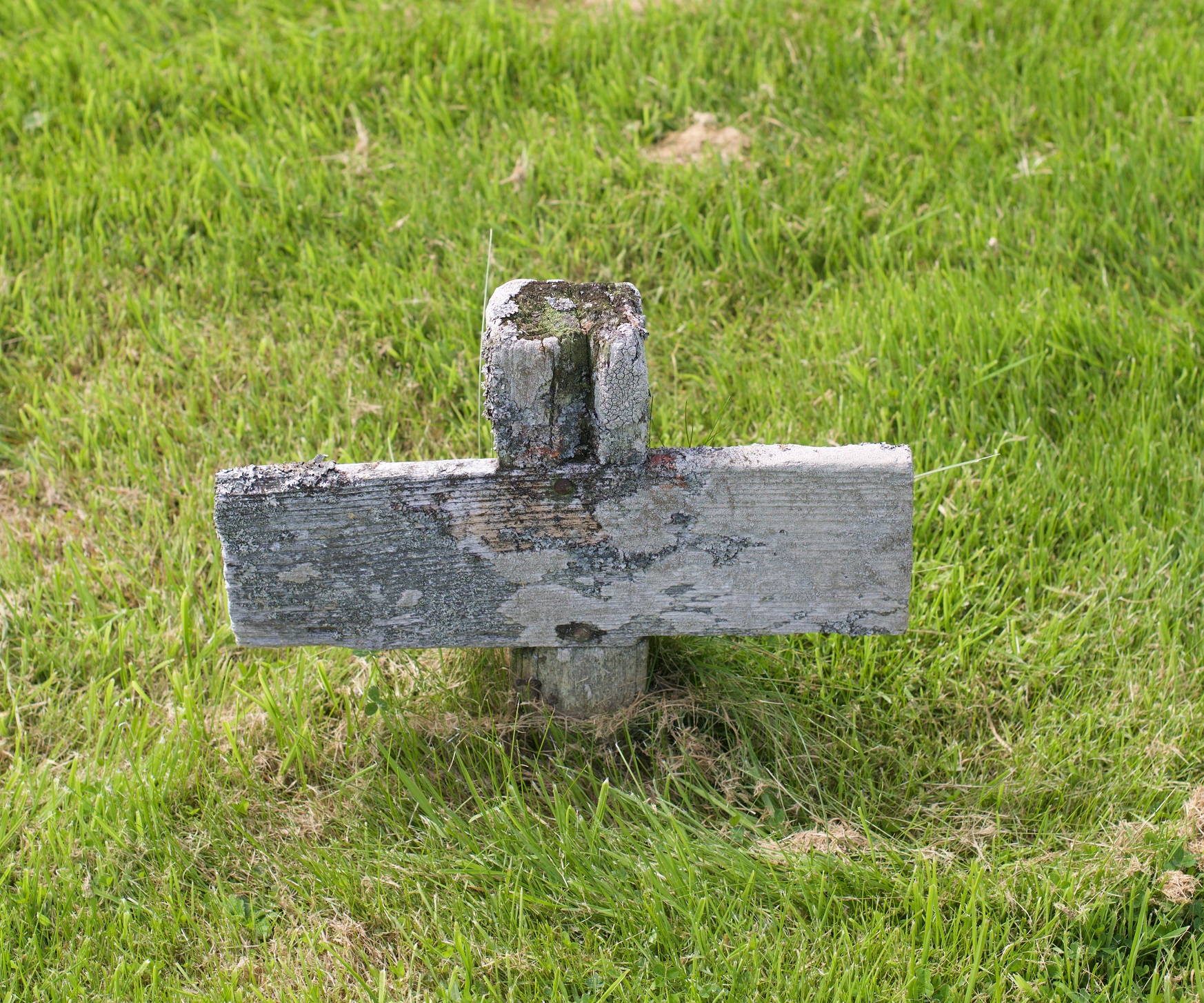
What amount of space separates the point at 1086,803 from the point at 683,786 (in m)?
0.90

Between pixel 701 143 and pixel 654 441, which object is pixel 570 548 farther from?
pixel 701 143

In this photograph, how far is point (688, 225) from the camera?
3.67 metres

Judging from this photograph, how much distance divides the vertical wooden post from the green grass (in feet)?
2.52

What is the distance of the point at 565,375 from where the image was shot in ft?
6.59

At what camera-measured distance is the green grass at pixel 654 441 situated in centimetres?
222

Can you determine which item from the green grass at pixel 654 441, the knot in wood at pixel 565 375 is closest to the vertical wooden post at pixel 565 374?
the knot in wood at pixel 565 375

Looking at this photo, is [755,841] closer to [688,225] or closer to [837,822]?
[837,822]

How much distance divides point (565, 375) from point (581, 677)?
2.54 feet

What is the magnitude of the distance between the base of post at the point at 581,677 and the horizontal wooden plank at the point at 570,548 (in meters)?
0.11

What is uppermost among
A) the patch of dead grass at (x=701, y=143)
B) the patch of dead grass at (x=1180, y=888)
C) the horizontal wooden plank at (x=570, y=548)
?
the patch of dead grass at (x=701, y=143)

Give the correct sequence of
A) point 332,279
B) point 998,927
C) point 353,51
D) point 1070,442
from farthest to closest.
→ point 353,51
point 332,279
point 1070,442
point 998,927

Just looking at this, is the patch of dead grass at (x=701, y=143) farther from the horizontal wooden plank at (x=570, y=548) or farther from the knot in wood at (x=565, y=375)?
the horizontal wooden plank at (x=570, y=548)

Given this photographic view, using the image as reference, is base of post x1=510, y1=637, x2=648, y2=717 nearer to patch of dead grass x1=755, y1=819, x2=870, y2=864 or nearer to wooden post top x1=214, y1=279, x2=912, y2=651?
wooden post top x1=214, y1=279, x2=912, y2=651

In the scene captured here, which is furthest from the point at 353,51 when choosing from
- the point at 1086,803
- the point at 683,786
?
the point at 1086,803
